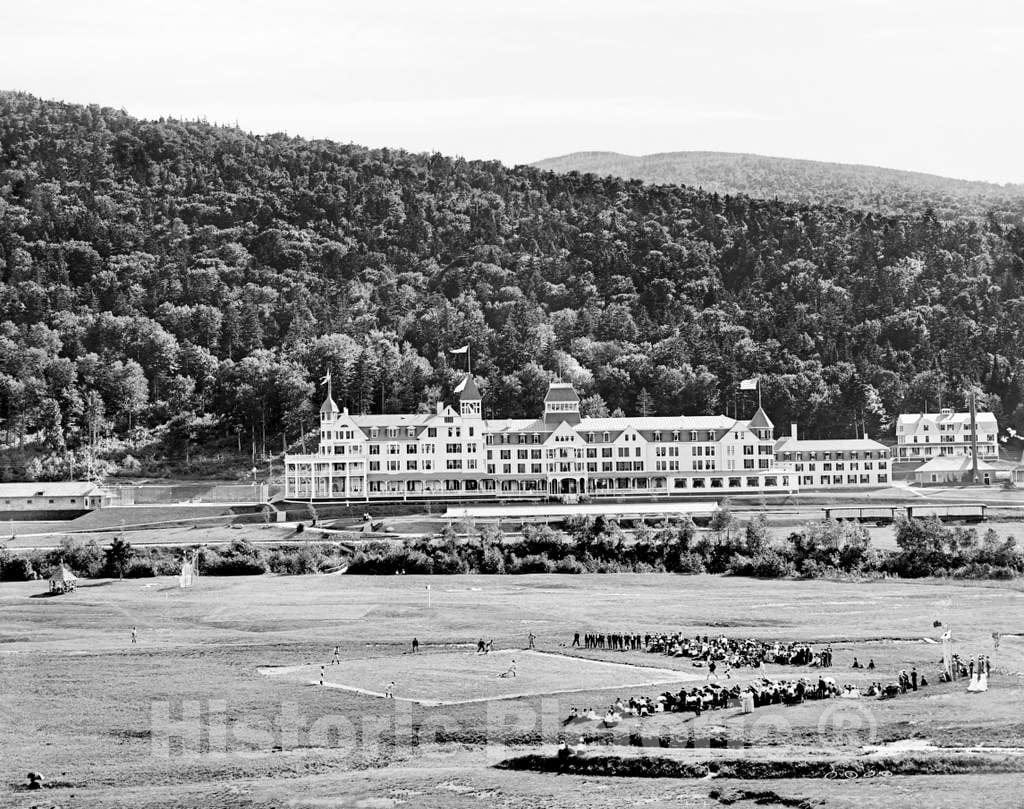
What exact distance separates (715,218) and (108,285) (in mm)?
71914

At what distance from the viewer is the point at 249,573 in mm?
82812

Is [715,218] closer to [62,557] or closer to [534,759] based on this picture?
[62,557]

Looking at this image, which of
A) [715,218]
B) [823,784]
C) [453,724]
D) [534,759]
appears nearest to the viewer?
[823,784]

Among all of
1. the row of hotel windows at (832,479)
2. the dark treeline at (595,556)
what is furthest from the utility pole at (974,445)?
the dark treeline at (595,556)

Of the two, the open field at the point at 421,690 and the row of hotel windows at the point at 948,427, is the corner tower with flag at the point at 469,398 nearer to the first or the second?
the row of hotel windows at the point at 948,427

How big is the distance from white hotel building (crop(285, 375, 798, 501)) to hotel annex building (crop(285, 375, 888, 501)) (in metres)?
0.07

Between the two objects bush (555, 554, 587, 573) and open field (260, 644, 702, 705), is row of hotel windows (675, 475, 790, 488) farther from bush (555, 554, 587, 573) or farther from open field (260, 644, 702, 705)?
open field (260, 644, 702, 705)

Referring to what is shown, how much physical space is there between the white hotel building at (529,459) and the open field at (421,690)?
124ft

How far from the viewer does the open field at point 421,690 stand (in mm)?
40750

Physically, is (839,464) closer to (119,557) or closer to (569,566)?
(569,566)

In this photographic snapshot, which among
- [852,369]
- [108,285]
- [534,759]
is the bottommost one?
[534,759]

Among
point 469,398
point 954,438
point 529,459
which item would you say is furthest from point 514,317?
point 529,459

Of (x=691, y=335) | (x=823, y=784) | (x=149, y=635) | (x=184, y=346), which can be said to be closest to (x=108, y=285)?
(x=184, y=346)

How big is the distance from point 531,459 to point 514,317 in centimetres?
5679
